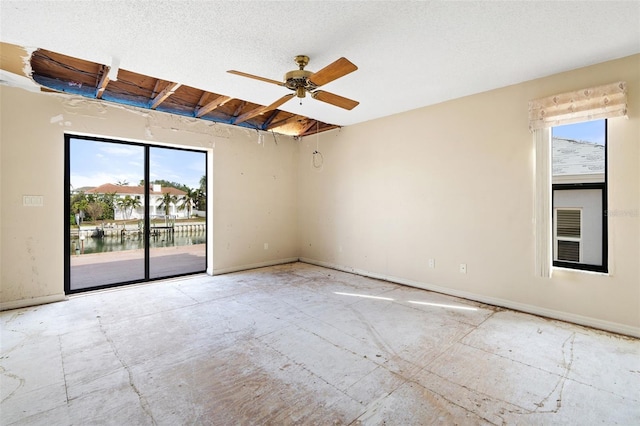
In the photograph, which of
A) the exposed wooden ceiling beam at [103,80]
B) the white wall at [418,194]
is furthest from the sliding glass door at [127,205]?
the exposed wooden ceiling beam at [103,80]

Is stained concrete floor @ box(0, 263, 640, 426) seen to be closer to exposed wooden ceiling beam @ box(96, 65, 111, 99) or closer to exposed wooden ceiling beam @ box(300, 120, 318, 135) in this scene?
exposed wooden ceiling beam @ box(96, 65, 111, 99)

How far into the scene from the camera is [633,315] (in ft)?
8.96

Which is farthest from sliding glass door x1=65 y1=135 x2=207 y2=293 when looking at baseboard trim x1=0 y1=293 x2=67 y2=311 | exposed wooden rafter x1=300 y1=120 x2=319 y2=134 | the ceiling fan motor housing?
the ceiling fan motor housing

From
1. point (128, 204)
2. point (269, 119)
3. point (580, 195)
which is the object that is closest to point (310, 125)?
point (269, 119)

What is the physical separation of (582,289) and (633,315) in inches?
15.8

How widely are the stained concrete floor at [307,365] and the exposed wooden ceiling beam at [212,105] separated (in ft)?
8.77

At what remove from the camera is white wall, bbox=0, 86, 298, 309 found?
3.38 m

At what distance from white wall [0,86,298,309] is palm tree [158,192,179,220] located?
62 centimetres

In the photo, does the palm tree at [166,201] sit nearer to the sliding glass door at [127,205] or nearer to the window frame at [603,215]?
the sliding glass door at [127,205]

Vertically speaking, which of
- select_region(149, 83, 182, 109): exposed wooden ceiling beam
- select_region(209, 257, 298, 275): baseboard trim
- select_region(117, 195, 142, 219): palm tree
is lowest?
select_region(209, 257, 298, 275): baseboard trim

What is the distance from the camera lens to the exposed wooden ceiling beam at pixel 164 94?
3483mm

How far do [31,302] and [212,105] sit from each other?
333 cm

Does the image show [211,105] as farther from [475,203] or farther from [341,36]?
[475,203]

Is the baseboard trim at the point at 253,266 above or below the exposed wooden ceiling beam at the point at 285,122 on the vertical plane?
below
